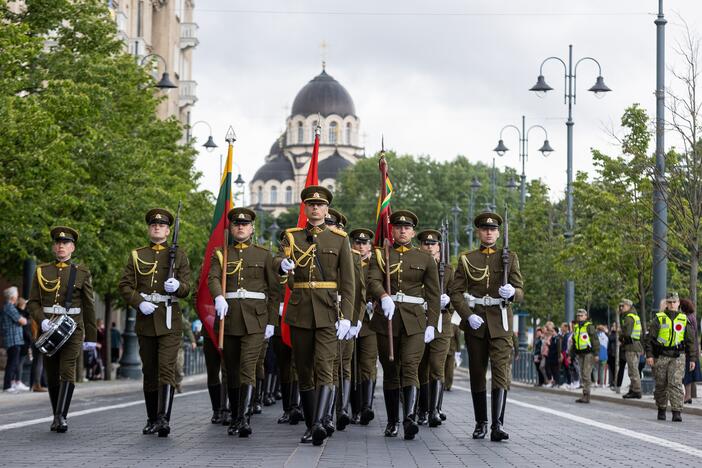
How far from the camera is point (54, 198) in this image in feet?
92.5

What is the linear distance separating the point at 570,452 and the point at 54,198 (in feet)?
57.1

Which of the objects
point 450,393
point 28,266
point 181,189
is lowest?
point 450,393

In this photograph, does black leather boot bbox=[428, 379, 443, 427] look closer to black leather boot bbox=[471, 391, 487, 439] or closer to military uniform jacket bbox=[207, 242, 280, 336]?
black leather boot bbox=[471, 391, 487, 439]

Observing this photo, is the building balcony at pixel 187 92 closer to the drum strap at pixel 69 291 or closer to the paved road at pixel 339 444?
the paved road at pixel 339 444

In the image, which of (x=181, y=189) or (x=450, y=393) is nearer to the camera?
(x=450, y=393)

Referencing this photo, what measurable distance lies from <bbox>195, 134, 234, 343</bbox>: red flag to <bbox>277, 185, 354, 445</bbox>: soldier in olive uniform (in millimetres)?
1947

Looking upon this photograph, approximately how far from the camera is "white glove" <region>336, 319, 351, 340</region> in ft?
40.7

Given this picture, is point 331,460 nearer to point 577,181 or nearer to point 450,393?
point 450,393

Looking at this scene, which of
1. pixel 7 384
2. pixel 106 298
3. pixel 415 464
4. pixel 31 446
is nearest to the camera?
pixel 415 464

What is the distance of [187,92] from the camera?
75750 millimetres

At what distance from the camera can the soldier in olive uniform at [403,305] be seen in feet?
44.8

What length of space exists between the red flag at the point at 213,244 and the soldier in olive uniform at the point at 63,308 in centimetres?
111

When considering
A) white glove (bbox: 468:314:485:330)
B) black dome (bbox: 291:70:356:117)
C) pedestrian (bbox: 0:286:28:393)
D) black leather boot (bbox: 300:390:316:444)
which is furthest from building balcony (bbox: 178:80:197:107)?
black dome (bbox: 291:70:356:117)

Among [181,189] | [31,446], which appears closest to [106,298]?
[181,189]
